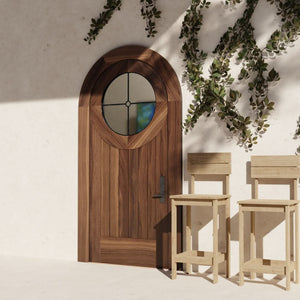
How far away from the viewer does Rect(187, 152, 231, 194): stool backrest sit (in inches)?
183

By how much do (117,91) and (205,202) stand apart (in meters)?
1.52

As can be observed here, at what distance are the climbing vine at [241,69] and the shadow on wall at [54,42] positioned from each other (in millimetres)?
396

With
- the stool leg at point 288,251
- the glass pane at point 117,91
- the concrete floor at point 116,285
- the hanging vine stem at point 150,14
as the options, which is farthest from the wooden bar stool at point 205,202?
the hanging vine stem at point 150,14

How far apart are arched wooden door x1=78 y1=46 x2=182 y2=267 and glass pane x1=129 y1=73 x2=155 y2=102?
0.04 metres

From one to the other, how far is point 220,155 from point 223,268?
98cm

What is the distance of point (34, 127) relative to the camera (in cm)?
561

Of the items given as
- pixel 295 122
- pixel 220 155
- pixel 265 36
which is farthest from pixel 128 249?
pixel 265 36

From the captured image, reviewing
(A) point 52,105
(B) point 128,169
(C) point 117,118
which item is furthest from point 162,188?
(A) point 52,105

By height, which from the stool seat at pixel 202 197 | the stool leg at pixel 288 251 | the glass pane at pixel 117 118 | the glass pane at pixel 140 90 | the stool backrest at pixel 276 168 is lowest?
the stool leg at pixel 288 251

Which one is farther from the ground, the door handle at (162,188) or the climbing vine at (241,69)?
the climbing vine at (241,69)

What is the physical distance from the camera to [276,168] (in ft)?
14.6

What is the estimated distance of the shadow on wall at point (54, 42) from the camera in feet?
17.0

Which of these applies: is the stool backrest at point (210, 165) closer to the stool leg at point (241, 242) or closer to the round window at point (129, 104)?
the stool leg at point (241, 242)

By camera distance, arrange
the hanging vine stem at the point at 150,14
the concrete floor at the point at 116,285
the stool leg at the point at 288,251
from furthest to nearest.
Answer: the hanging vine stem at the point at 150,14, the stool leg at the point at 288,251, the concrete floor at the point at 116,285
